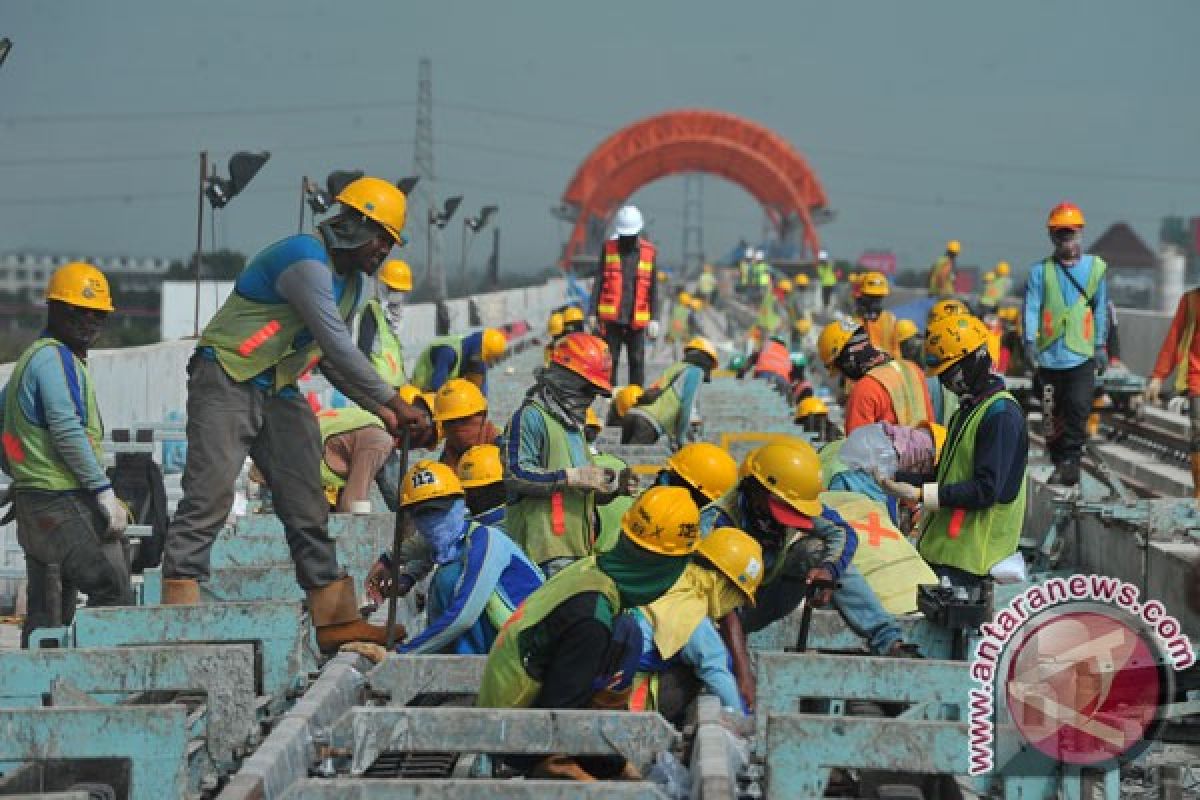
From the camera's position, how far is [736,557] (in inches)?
295

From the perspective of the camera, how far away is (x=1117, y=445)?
22469 millimetres

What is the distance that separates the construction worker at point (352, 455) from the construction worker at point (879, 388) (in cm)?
265

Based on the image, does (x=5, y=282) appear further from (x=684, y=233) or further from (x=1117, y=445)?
(x=684, y=233)

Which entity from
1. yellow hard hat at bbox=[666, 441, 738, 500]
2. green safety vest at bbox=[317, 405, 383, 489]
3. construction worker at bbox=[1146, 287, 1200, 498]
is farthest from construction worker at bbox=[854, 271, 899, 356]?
yellow hard hat at bbox=[666, 441, 738, 500]

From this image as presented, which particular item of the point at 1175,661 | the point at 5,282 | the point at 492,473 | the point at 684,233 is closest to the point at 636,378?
the point at 492,473

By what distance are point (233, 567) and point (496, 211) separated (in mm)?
41018

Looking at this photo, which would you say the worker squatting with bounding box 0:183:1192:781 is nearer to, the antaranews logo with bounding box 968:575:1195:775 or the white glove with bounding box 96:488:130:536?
the white glove with bounding box 96:488:130:536

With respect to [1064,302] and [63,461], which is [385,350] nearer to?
[1064,302]

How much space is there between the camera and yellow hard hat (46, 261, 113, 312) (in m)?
9.54

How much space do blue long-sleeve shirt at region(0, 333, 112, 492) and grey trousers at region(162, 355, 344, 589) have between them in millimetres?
636

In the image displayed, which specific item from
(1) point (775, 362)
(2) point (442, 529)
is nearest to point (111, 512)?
(2) point (442, 529)

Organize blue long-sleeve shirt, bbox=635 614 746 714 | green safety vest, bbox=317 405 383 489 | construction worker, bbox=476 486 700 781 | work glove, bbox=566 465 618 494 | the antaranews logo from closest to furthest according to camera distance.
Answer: construction worker, bbox=476 486 700 781 < the antaranews logo < blue long-sleeve shirt, bbox=635 614 746 714 < work glove, bbox=566 465 618 494 < green safety vest, bbox=317 405 383 489

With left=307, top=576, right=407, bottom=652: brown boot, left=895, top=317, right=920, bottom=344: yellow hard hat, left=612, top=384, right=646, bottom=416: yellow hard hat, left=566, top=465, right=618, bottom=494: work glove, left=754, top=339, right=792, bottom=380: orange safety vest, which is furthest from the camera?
left=754, top=339, right=792, bottom=380: orange safety vest

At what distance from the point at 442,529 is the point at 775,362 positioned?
53.1 feet
